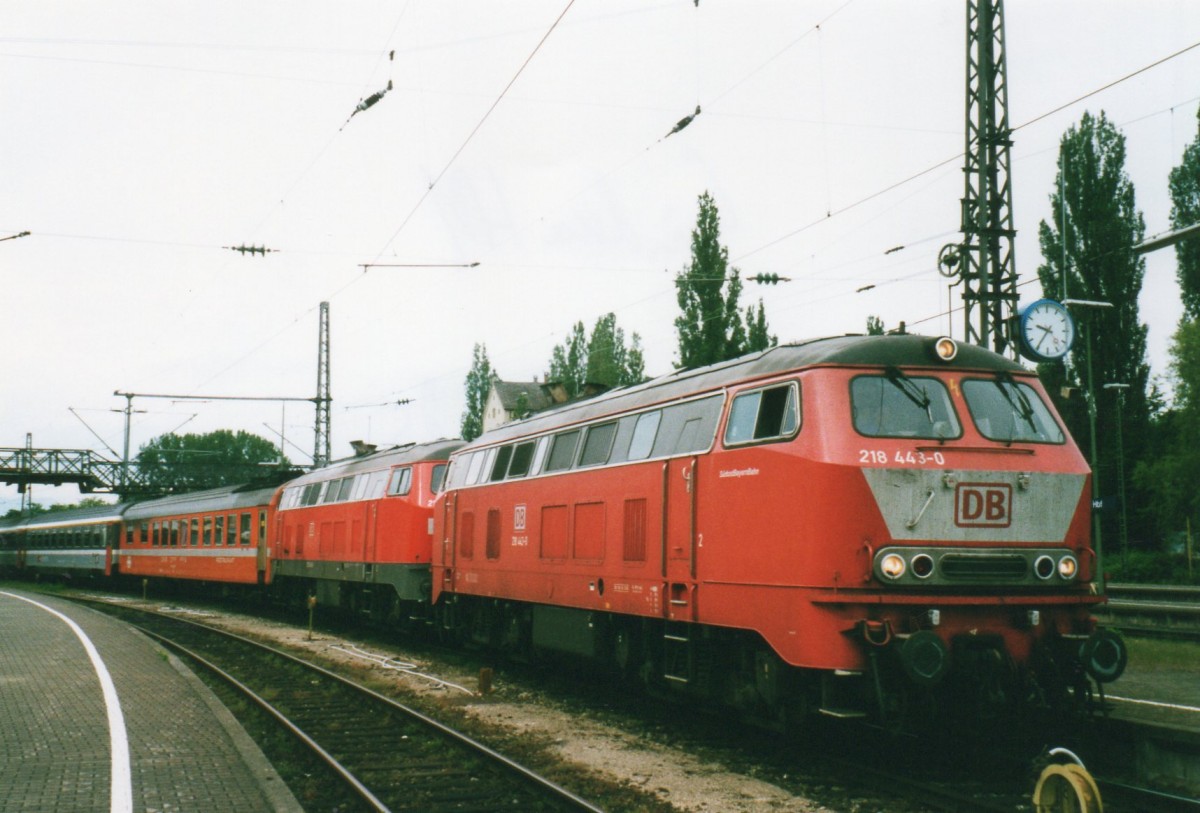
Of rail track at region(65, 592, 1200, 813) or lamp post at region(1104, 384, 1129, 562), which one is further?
lamp post at region(1104, 384, 1129, 562)

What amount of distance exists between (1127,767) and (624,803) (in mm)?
4080

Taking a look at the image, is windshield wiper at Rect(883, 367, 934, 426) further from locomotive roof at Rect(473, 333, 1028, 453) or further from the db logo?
the db logo

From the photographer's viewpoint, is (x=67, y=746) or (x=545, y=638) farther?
(x=545, y=638)

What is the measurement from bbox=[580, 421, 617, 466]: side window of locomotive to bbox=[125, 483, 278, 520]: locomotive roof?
18980 millimetres

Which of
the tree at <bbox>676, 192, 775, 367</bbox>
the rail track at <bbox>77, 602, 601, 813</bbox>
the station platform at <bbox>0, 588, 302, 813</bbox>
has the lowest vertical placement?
the rail track at <bbox>77, 602, 601, 813</bbox>

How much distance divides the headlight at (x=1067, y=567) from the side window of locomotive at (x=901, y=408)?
131 centimetres

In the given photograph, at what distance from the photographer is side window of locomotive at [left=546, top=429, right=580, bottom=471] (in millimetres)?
14297

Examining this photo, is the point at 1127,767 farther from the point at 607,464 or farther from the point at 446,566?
the point at 446,566

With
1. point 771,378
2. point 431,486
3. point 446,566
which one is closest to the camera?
point 771,378

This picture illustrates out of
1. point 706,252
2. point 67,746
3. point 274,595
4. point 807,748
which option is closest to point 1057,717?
point 807,748

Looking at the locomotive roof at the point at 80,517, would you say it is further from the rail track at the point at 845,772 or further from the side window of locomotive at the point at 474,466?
the rail track at the point at 845,772

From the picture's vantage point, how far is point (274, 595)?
31188 mm

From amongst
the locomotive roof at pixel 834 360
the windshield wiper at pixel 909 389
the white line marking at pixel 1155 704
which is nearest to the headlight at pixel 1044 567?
the windshield wiper at pixel 909 389

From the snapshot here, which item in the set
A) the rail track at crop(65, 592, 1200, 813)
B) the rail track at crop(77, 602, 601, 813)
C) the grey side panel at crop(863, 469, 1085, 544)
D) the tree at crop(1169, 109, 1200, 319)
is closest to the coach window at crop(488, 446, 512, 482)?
the rail track at crop(77, 602, 601, 813)
